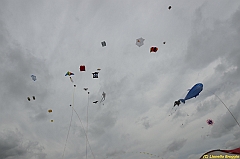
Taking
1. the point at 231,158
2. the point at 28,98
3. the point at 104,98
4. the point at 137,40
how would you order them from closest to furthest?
the point at 231,158, the point at 137,40, the point at 104,98, the point at 28,98

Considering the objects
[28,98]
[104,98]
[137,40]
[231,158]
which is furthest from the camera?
[28,98]

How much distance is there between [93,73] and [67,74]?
5033 millimetres

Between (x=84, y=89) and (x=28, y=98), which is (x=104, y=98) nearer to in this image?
(x=84, y=89)

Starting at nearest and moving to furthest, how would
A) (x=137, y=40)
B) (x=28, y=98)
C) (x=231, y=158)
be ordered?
(x=231, y=158) < (x=137, y=40) < (x=28, y=98)

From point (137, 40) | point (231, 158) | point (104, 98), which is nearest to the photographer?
point (231, 158)

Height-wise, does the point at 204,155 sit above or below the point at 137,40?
below

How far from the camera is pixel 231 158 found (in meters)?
22.3

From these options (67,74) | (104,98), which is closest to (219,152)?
(104,98)

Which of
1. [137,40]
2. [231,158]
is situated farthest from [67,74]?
[231,158]

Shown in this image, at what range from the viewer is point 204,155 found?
23375 millimetres

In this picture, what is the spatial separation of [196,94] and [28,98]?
33.3m

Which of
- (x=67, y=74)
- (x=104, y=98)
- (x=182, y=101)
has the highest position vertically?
(x=67, y=74)

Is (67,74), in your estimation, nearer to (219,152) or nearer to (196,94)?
(196,94)

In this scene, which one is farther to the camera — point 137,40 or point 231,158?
point 137,40
